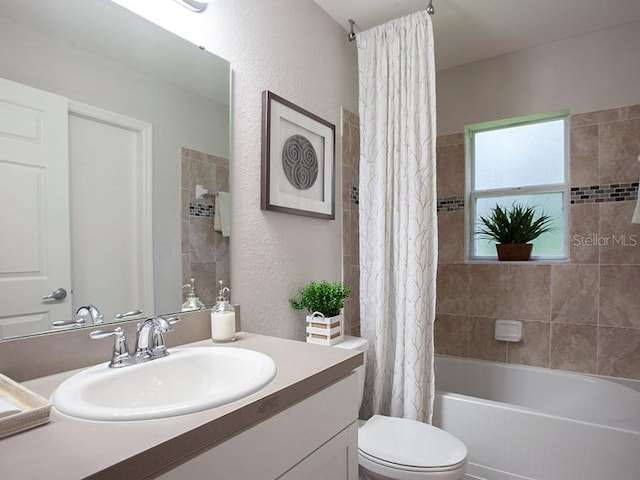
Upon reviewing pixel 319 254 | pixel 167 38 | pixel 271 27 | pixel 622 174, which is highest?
pixel 271 27

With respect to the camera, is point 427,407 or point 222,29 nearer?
point 222,29

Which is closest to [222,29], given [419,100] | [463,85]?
[419,100]

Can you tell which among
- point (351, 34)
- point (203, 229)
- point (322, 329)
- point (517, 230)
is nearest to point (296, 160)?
point (203, 229)

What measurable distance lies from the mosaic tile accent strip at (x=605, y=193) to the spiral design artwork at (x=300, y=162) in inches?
66.7

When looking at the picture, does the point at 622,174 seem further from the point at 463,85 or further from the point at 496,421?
the point at 496,421

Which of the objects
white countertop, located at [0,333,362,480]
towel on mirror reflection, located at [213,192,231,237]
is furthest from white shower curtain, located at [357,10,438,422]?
white countertop, located at [0,333,362,480]

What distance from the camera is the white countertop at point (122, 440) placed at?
0.54 meters

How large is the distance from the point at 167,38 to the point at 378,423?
1.76 m

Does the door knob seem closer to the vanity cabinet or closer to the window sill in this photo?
the vanity cabinet

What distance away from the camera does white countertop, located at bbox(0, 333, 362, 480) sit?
0.54 metres

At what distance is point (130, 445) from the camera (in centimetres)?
60

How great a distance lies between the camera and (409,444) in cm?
154

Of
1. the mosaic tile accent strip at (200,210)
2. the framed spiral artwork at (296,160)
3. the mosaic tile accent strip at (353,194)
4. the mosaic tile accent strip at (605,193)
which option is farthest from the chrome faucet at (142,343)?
the mosaic tile accent strip at (605,193)

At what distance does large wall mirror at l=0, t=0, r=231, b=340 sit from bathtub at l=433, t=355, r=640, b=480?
146 cm
